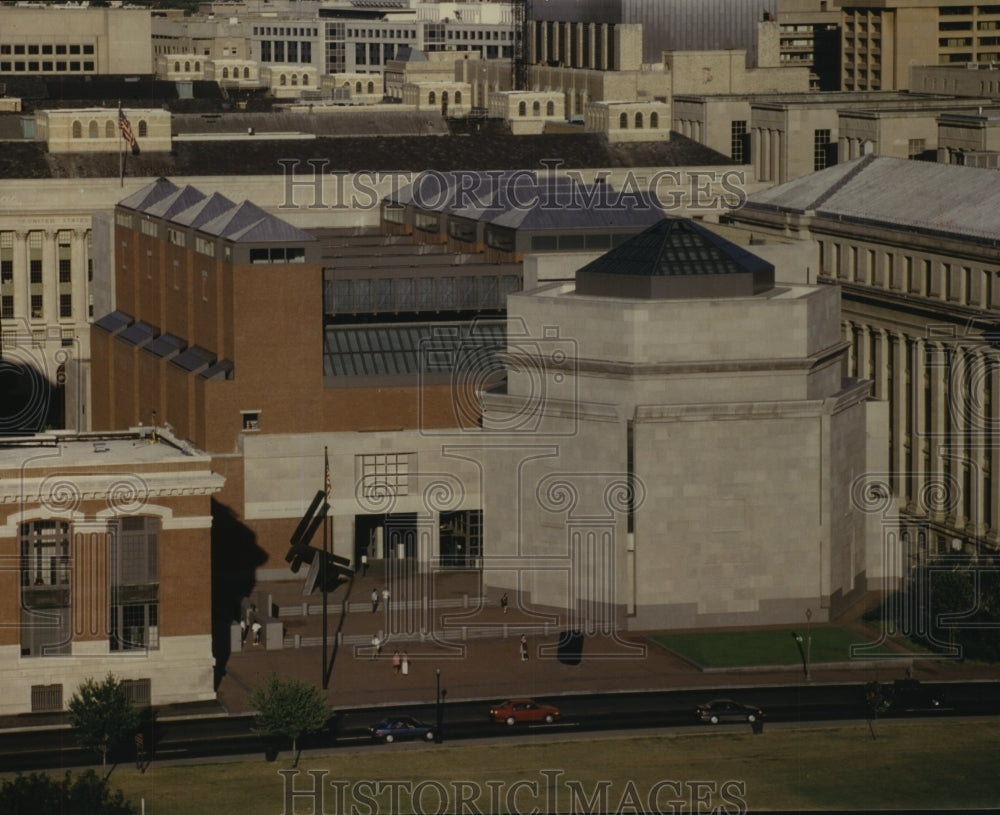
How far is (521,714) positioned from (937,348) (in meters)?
51.0

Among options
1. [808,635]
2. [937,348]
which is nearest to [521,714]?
[808,635]

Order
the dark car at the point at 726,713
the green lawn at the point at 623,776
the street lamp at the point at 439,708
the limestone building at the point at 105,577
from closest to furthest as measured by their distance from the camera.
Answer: the green lawn at the point at 623,776, the street lamp at the point at 439,708, the dark car at the point at 726,713, the limestone building at the point at 105,577

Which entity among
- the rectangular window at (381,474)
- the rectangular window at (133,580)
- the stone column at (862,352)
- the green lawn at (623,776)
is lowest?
the green lawn at (623,776)

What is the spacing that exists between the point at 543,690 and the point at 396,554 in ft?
96.4

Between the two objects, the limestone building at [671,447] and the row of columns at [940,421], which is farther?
the row of columns at [940,421]

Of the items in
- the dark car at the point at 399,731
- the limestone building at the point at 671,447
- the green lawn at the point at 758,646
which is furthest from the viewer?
the limestone building at the point at 671,447

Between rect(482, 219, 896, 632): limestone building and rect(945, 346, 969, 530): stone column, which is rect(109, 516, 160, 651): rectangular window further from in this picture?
rect(945, 346, 969, 530): stone column

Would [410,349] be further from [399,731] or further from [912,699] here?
[912,699]

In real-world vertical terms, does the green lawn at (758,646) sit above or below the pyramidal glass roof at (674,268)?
below

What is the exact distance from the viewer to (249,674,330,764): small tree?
13788 centimetres

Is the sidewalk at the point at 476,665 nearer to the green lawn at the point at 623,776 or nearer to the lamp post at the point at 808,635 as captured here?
the lamp post at the point at 808,635

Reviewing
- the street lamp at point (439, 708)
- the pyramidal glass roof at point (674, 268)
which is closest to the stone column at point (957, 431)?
the pyramidal glass roof at point (674, 268)

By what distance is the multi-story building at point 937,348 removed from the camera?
178750 millimetres

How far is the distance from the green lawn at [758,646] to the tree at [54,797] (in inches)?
1723
